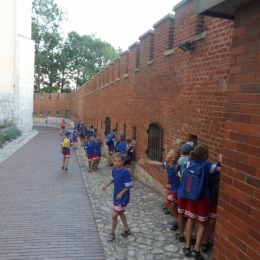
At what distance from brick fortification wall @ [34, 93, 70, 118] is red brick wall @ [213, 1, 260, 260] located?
151 feet

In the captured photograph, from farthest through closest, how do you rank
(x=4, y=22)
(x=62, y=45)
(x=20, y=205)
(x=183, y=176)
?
(x=62, y=45), (x=4, y=22), (x=20, y=205), (x=183, y=176)

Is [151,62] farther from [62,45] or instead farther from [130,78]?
[62,45]

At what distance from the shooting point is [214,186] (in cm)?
429

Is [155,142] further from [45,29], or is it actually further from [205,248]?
[45,29]

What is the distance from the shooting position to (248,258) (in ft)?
8.30

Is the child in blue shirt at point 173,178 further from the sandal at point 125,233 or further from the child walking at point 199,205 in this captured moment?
the child walking at point 199,205

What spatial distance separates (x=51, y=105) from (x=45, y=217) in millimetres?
42518

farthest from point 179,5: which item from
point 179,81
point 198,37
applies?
point 179,81

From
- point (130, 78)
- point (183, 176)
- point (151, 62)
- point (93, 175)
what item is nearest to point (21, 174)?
point (93, 175)

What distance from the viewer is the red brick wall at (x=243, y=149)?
247 centimetres

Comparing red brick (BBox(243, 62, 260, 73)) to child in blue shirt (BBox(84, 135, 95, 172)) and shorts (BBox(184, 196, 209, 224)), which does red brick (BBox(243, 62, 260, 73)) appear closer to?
shorts (BBox(184, 196, 209, 224))

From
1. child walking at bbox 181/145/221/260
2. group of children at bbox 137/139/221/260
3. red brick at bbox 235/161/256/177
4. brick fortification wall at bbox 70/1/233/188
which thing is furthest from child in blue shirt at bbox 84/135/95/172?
red brick at bbox 235/161/256/177

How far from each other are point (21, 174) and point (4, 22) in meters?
19.2

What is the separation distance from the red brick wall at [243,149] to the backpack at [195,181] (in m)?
1.45
